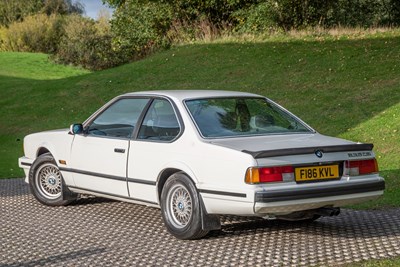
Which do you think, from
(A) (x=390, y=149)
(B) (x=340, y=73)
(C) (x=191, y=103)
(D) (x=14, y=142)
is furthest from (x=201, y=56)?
(C) (x=191, y=103)

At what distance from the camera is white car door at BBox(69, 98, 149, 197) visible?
8.67m

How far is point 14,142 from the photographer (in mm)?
21016

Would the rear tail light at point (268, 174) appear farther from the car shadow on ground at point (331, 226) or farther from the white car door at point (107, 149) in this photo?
the white car door at point (107, 149)

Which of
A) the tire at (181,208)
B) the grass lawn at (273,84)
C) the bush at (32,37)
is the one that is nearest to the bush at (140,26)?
the grass lawn at (273,84)

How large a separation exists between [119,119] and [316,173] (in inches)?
114

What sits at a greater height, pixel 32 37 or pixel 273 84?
pixel 32 37

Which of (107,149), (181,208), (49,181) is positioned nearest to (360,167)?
(181,208)

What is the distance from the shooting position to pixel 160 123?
844 cm

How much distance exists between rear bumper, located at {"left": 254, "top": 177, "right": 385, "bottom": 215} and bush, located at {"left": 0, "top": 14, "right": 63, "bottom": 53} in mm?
47940

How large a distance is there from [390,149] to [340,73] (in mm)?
7976

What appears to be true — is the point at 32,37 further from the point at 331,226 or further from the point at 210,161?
the point at 210,161

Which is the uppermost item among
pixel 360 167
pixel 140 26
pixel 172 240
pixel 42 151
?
pixel 140 26

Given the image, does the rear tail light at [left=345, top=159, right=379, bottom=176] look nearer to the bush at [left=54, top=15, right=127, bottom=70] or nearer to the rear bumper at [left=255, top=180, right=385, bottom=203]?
the rear bumper at [left=255, top=180, right=385, bottom=203]

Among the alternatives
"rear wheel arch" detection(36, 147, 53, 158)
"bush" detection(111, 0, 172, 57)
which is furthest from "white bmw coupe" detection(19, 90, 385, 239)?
"bush" detection(111, 0, 172, 57)
